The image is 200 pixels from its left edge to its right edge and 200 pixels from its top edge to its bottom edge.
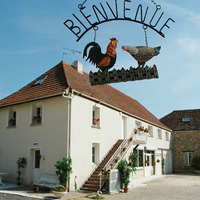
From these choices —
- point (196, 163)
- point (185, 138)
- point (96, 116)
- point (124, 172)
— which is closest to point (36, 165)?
point (96, 116)

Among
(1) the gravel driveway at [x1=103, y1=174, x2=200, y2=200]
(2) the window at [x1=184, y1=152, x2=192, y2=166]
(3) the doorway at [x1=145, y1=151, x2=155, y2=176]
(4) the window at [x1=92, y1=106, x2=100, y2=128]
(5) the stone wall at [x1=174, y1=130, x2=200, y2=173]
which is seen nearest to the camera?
(1) the gravel driveway at [x1=103, y1=174, x2=200, y2=200]

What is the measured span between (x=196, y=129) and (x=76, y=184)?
21.7 m

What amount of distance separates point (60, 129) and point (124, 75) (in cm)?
772

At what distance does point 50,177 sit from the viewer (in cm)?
1362

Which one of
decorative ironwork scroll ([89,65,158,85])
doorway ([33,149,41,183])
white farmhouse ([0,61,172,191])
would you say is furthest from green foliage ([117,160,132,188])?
decorative ironwork scroll ([89,65,158,85])

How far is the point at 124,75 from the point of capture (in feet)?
24.3

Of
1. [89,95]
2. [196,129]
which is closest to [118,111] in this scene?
[89,95]

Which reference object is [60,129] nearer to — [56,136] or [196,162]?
[56,136]

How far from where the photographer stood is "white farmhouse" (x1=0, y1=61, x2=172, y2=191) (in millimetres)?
14156

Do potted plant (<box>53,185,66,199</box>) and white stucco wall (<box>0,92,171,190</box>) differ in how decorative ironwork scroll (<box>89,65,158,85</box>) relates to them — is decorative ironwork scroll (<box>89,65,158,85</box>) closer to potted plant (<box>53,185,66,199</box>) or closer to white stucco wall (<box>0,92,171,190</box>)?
potted plant (<box>53,185,66,199</box>)

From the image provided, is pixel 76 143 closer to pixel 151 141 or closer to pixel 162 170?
pixel 151 141

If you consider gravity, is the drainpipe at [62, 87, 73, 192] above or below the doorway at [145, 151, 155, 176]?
above

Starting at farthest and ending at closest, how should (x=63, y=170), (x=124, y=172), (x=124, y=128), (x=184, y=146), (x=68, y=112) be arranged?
(x=184, y=146) → (x=124, y=128) → (x=124, y=172) → (x=68, y=112) → (x=63, y=170)

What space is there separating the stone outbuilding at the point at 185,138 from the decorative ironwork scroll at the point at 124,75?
26433 mm
